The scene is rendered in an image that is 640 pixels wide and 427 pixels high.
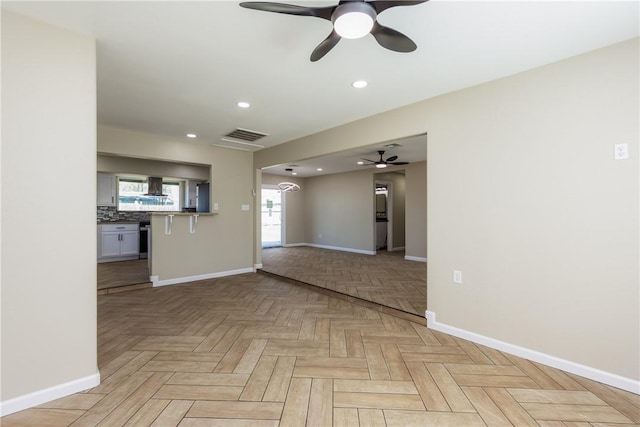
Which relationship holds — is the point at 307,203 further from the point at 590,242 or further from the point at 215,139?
the point at 590,242

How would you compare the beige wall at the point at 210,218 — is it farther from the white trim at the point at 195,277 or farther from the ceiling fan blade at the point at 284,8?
the ceiling fan blade at the point at 284,8

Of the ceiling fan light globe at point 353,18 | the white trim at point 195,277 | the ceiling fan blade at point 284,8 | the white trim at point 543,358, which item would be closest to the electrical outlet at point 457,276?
the white trim at point 543,358

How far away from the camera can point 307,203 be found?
9.22 metres

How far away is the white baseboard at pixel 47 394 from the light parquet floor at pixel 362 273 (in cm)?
268

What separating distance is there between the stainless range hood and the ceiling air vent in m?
3.67

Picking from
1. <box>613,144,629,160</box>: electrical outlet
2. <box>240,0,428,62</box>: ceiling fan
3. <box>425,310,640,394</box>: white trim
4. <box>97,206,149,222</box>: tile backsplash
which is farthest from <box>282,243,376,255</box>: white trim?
<box>240,0,428,62</box>: ceiling fan

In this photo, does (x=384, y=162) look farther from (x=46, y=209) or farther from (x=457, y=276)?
(x=46, y=209)

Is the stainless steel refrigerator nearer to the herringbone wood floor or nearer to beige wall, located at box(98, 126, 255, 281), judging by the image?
beige wall, located at box(98, 126, 255, 281)

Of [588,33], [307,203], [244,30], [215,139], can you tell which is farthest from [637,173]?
[307,203]

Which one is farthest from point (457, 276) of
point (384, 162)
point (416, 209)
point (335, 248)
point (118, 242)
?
point (118, 242)

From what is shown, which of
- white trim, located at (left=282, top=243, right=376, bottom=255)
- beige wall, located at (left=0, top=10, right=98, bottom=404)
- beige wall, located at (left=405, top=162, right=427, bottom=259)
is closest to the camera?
beige wall, located at (left=0, top=10, right=98, bottom=404)

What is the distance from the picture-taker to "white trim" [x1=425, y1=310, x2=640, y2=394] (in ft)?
6.20

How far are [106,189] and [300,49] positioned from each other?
609cm

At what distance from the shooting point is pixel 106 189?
20.3 ft
